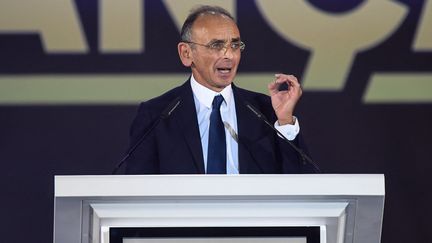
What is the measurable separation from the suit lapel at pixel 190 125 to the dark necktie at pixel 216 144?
3 centimetres

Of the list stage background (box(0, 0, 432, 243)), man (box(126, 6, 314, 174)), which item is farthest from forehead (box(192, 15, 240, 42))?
stage background (box(0, 0, 432, 243))

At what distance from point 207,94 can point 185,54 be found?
0.30m

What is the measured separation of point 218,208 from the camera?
A: 58.4 inches

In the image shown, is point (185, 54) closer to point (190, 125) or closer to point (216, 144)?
point (190, 125)

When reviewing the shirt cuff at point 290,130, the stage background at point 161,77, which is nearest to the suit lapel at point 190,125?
the shirt cuff at point 290,130

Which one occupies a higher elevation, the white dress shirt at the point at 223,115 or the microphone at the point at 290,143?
the white dress shirt at the point at 223,115

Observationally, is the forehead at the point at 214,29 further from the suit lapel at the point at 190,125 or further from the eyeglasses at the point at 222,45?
the suit lapel at the point at 190,125

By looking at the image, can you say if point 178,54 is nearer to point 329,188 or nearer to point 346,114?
point 346,114

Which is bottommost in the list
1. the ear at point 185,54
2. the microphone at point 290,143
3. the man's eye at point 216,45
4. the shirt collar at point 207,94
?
the microphone at point 290,143

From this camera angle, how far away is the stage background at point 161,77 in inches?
132

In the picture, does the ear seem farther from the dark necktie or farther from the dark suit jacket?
the dark necktie

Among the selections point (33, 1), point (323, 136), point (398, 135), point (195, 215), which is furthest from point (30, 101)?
point (195, 215)

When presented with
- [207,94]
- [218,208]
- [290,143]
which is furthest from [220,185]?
[207,94]

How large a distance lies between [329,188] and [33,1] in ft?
7.32
